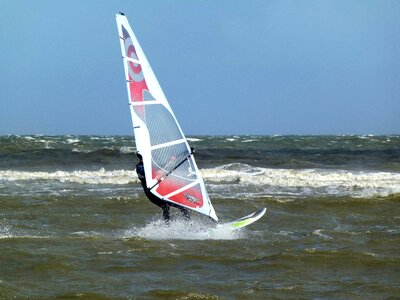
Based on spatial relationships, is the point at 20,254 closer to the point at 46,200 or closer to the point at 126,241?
the point at 126,241

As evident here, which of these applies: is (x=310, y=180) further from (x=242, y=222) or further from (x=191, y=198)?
(x=191, y=198)

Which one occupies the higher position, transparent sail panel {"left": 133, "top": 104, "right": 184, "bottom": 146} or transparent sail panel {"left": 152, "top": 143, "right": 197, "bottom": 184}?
transparent sail panel {"left": 133, "top": 104, "right": 184, "bottom": 146}

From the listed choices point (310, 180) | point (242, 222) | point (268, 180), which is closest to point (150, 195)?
point (242, 222)

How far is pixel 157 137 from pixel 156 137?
15mm

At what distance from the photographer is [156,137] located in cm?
1056

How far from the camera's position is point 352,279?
776 centimetres

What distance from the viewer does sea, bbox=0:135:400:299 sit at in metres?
7.34

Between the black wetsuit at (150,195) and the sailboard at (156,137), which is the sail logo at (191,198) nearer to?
the sailboard at (156,137)

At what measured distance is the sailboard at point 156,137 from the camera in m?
10.3

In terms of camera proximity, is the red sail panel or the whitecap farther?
the red sail panel

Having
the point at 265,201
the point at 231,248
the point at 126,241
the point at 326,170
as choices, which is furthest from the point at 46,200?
the point at 326,170

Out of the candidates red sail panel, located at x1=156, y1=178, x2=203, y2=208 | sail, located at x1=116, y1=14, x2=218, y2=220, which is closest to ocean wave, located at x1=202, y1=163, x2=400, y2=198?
red sail panel, located at x1=156, y1=178, x2=203, y2=208

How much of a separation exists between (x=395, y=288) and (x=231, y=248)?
106 inches

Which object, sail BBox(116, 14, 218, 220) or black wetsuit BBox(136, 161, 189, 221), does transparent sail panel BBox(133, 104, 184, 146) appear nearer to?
sail BBox(116, 14, 218, 220)
